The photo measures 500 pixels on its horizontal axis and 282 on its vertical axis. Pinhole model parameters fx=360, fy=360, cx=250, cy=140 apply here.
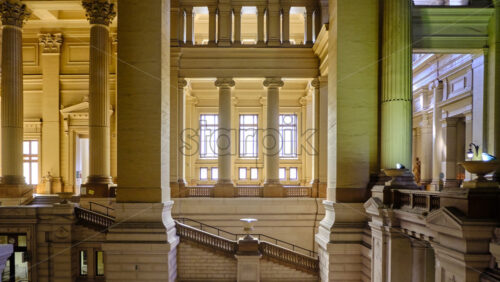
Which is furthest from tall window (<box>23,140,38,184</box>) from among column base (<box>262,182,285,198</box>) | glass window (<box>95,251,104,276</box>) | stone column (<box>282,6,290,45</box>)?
stone column (<box>282,6,290,45</box>)

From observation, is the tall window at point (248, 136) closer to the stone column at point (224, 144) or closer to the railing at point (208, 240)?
the stone column at point (224, 144)

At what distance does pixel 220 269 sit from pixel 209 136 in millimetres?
15669

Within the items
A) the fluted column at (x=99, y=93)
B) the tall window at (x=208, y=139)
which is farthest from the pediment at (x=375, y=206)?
the tall window at (x=208, y=139)

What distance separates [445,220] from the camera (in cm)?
774

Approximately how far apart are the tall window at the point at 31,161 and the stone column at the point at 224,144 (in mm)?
14786

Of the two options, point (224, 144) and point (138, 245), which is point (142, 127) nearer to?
point (138, 245)

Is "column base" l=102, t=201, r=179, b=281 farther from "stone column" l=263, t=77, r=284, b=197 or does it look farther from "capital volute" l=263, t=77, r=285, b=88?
"capital volute" l=263, t=77, r=285, b=88

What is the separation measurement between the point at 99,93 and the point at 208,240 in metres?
11.2

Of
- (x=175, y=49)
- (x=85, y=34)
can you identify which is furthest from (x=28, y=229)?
(x=85, y=34)

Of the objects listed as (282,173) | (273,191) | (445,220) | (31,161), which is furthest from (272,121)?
(31,161)

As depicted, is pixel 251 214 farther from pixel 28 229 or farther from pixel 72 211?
pixel 28 229

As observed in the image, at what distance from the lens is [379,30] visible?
1417cm

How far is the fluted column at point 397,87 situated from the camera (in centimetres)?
1341

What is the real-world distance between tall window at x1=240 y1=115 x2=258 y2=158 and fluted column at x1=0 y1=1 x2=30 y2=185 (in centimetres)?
1577
